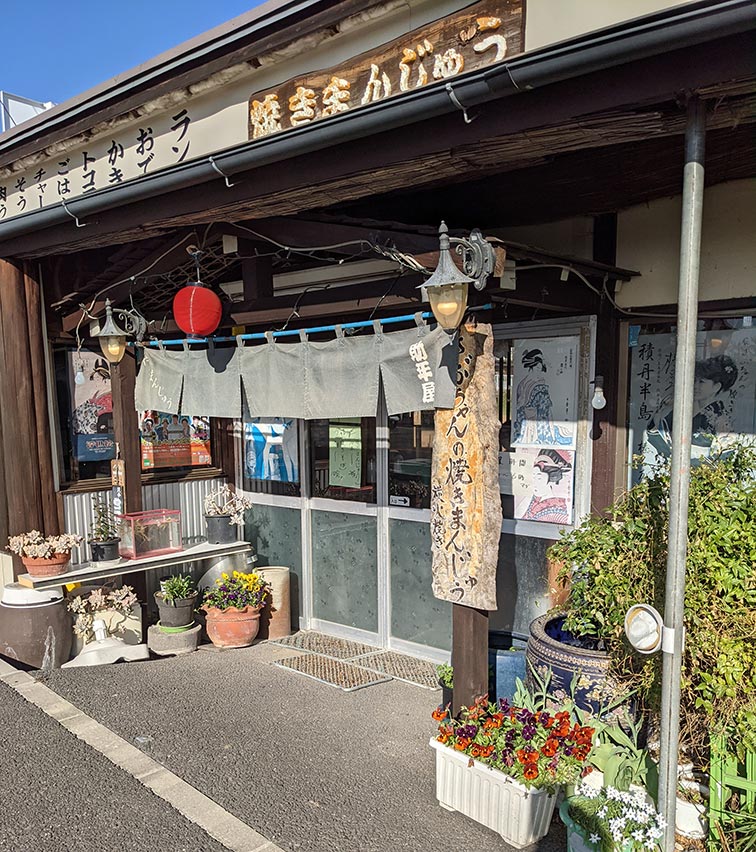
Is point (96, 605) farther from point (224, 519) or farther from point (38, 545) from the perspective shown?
point (224, 519)

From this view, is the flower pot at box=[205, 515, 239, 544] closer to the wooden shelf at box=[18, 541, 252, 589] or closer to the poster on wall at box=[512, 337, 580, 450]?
the wooden shelf at box=[18, 541, 252, 589]

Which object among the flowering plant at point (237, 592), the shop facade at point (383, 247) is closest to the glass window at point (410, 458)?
the shop facade at point (383, 247)

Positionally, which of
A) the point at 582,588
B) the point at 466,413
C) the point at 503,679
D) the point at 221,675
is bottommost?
the point at 221,675

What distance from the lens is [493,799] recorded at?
12.3ft

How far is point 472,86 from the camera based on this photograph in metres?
2.98

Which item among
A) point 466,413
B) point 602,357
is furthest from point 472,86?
point 602,357

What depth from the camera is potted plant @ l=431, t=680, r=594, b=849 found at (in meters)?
3.64

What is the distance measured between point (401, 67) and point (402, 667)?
514cm

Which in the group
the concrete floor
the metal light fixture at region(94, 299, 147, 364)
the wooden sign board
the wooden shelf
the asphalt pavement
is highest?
the wooden sign board

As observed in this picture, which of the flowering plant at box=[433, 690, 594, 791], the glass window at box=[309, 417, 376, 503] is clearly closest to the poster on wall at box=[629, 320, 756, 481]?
the flowering plant at box=[433, 690, 594, 791]

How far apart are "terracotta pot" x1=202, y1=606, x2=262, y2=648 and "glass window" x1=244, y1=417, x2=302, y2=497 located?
1.47m

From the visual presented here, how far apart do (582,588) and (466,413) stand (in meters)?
1.28

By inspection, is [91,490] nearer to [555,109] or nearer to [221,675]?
[221,675]

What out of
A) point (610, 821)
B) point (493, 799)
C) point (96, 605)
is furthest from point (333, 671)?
point (610, 821)
